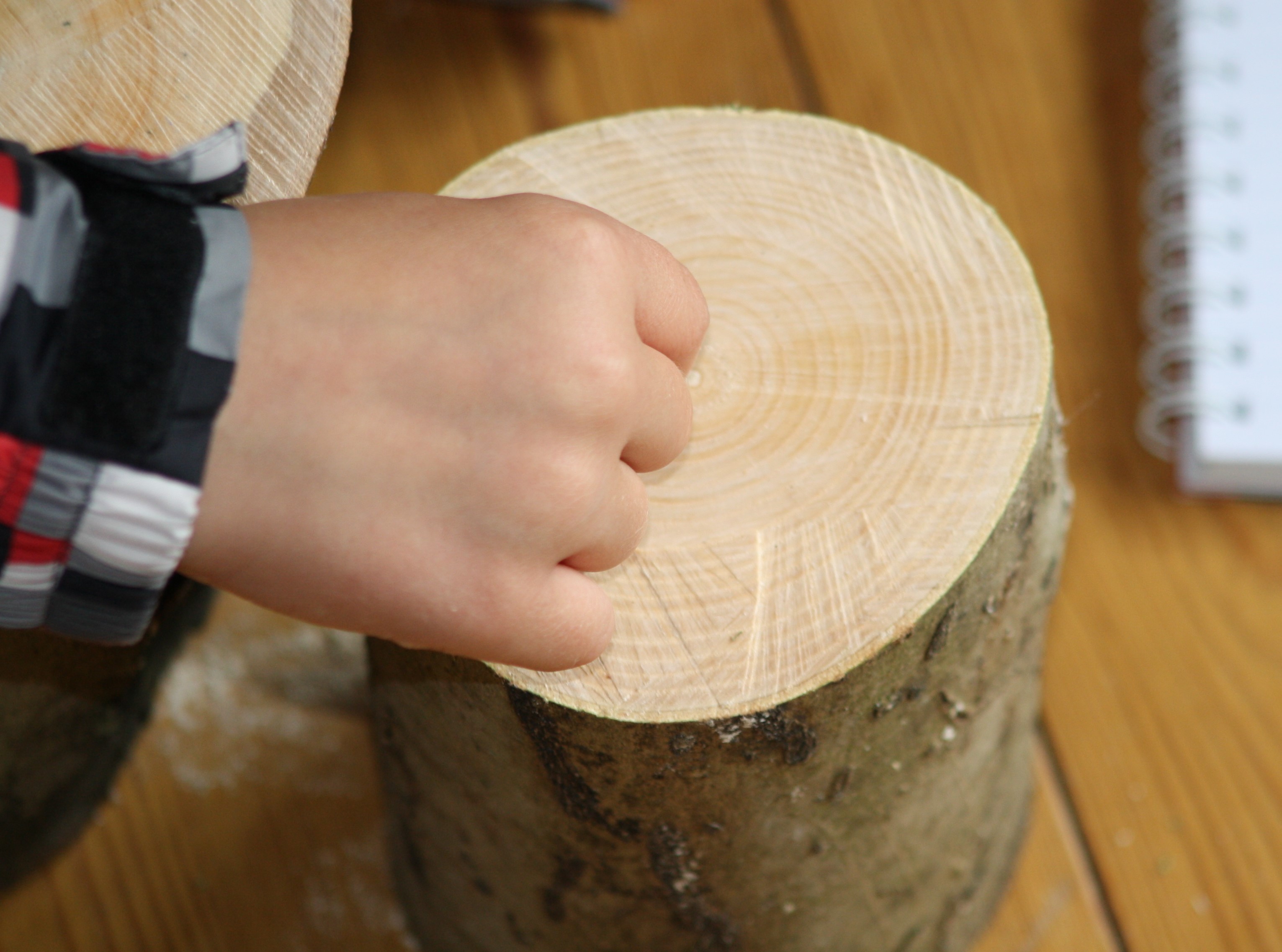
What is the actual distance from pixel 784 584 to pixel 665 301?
0.49 ft

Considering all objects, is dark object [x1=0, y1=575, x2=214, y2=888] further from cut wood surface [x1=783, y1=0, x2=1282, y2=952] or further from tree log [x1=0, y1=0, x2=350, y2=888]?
cut wood surface [x1=783, y1=0, x2=1282, y2=952]

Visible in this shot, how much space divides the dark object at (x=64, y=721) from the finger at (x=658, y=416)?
443 millimetres

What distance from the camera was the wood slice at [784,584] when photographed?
0.55 m

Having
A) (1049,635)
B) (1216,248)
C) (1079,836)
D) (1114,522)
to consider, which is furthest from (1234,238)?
(1079,836)

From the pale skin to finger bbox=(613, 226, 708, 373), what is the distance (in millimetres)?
11

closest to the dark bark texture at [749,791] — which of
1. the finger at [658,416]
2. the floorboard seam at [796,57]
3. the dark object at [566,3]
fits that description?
the finger at [658,416]

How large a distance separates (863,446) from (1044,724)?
1.78 feet

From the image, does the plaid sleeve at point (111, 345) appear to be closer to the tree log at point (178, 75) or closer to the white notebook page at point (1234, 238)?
the tree log at point (178, 75)

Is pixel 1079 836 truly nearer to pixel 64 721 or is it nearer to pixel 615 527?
pixel 615 527

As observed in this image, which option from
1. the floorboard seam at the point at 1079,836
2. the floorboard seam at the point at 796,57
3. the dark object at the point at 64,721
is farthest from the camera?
the floorboard seam at the point at 796,57

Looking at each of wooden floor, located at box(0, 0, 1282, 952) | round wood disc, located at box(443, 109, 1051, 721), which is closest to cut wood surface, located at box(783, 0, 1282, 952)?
wooden floor, located at box(0, 0, 1282, 952)

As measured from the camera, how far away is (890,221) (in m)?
0.64

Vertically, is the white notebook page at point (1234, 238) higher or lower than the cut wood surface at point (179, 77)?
higher

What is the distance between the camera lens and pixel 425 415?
464 mm
